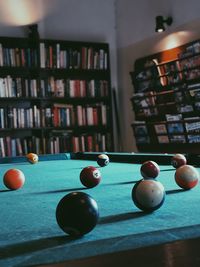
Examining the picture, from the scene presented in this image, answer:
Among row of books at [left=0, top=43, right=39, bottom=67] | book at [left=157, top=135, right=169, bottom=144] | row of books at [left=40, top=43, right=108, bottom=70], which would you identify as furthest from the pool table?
row of books at [left=40, top=43, right=108, bottom=70]

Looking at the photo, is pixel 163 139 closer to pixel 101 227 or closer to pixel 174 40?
pixel 174 40

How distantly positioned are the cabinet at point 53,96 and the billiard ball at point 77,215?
4.93 meters

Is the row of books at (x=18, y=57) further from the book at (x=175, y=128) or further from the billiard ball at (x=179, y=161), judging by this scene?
the billiard ball at (x=179, y=161)

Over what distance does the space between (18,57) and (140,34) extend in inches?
71.1

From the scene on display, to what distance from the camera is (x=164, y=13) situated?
5.95 meters

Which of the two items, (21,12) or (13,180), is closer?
(13,180)

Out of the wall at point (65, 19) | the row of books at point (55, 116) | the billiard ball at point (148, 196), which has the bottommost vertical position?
the billiard ball at point (148, 196)

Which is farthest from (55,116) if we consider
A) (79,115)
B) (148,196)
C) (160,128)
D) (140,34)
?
(148,196)

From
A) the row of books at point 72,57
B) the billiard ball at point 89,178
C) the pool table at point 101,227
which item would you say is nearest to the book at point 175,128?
the row of books at point 72,57

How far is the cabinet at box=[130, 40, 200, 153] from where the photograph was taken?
17.5 ft

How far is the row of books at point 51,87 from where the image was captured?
19.7 feet

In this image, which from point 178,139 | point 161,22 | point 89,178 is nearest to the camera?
point 89,178

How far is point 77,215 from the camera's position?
1109 mm

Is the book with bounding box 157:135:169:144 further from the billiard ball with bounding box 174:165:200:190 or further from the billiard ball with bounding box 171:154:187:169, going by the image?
Answer: the billiard ball with bounding box 174:165:200:190
